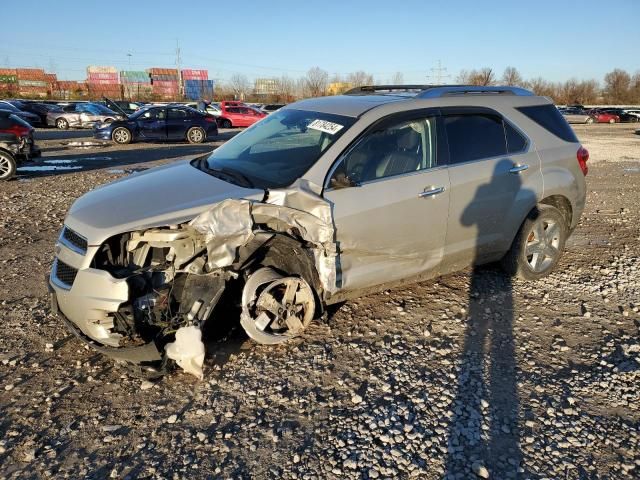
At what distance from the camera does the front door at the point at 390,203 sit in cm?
369

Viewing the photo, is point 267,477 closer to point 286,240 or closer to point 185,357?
point 185,357

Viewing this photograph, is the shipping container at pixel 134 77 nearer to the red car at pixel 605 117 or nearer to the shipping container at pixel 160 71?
the shipping container at pixel 160 71

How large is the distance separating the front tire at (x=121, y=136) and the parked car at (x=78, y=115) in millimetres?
6745

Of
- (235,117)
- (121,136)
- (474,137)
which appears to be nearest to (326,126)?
(474,137)

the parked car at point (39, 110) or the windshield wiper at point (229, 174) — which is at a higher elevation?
the parked car at point (39, 110)

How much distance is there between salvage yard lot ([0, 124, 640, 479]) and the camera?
8.53ft

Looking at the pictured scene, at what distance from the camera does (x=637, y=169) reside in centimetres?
1391

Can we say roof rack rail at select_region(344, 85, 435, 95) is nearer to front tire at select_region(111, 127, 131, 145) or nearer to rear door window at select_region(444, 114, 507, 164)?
rear door window at select_region(444, 114, 507, 164)

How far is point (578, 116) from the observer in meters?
45.5

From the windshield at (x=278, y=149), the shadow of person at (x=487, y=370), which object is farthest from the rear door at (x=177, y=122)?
the shadow of person at (x=487, y=370)

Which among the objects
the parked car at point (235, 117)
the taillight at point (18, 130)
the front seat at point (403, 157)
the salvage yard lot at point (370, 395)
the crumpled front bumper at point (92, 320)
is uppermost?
the parked car at point (235, 117)

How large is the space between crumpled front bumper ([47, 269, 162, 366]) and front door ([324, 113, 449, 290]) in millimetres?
1493

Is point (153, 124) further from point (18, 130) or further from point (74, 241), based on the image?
point (74, 241)

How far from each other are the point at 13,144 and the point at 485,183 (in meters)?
10.5
